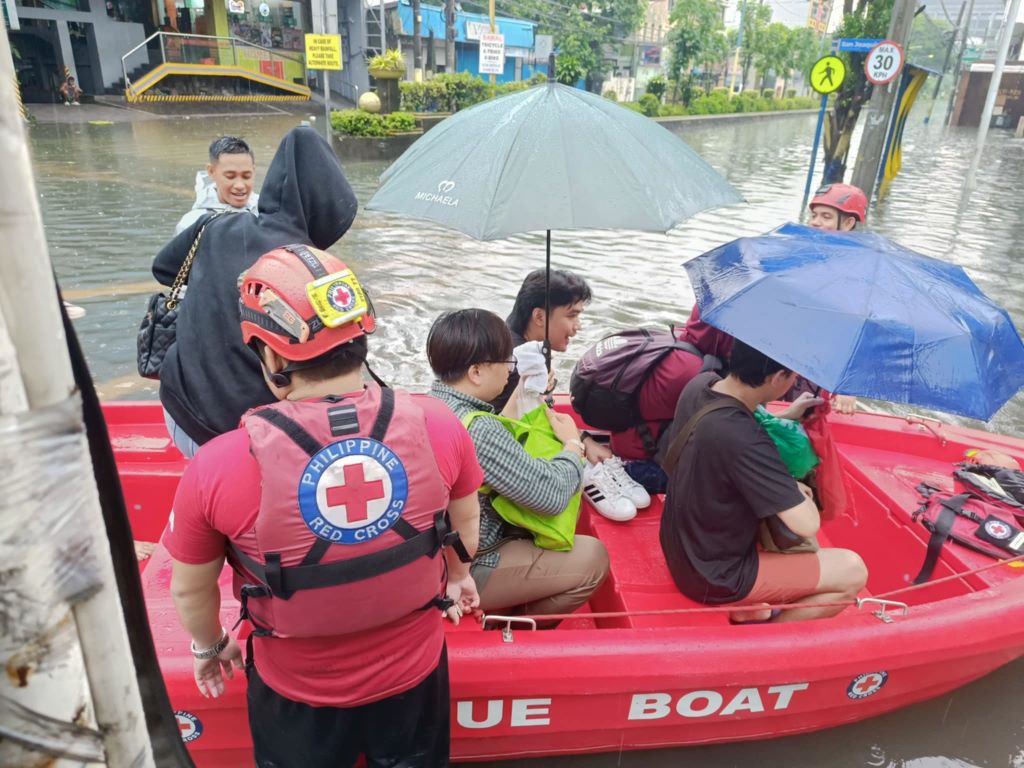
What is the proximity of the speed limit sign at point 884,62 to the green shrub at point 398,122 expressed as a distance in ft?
30.6

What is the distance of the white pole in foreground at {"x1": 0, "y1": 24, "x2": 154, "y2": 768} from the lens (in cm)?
58

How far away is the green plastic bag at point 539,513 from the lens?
224 centimetres

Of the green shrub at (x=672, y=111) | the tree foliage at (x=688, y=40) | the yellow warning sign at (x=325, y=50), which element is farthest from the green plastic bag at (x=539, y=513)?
the tree foliage at (x=688, y=40)

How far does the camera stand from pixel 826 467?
2.50 metres

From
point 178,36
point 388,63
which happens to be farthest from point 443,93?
point 178,36

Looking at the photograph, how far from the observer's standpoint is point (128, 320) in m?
6.36

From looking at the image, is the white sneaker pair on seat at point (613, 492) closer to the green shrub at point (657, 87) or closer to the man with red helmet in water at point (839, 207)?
the man with red helmet in water at point (839, 207)

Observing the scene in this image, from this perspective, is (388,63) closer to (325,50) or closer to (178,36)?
(325,50)

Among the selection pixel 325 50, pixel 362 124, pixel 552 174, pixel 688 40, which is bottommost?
pixel 362 124

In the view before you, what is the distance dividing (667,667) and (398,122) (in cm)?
1427

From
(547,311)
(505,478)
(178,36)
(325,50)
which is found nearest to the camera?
(505,478)

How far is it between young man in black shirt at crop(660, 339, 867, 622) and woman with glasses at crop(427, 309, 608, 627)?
331 mm

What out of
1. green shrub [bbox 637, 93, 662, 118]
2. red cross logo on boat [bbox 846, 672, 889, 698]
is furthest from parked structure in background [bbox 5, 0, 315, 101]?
red cross logo on boat [bbox 846, 672, 889, 698]

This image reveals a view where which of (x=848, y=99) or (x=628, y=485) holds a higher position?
(x=848, y=99)
